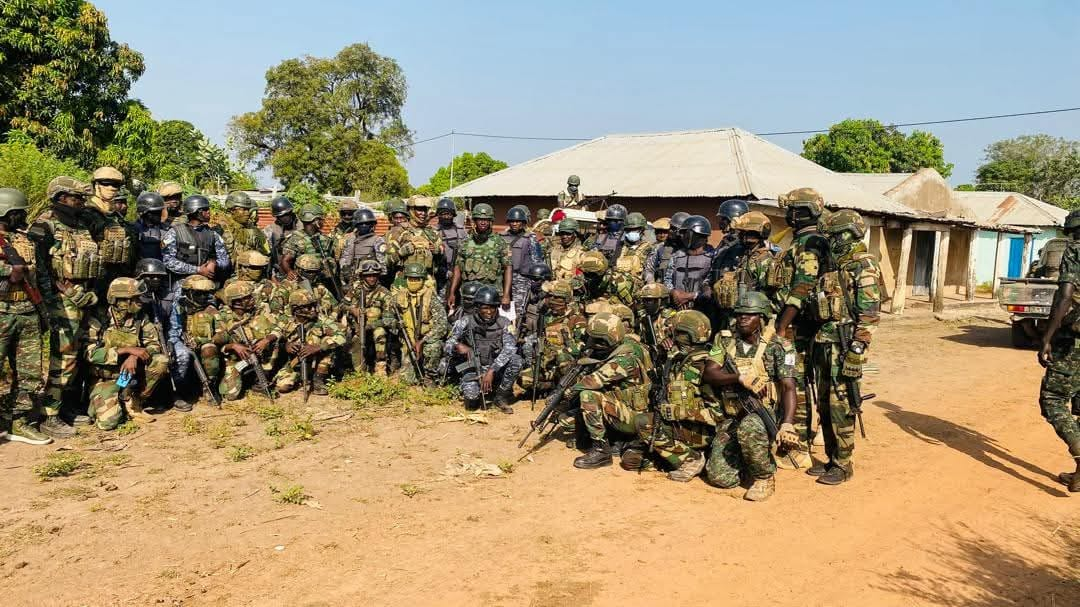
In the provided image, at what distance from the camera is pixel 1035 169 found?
49062 millimetres

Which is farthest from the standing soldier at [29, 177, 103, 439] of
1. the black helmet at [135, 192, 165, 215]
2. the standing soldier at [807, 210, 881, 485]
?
the standing soldier at [807, 210, 881, 485]

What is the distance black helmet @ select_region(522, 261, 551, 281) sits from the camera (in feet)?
31.5

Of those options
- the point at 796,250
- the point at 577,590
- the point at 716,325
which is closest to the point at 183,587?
the point at 577,590

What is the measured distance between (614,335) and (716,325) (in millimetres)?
2277

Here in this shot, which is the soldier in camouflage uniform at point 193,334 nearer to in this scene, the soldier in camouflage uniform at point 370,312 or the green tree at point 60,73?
the soldier in camouflage uniform at point 370,312

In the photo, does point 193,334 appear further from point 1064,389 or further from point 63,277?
point 1064,389

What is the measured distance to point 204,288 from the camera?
8.32 meters

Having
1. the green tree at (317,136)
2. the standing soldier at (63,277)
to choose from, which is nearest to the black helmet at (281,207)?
the standing soldier at (63,277)

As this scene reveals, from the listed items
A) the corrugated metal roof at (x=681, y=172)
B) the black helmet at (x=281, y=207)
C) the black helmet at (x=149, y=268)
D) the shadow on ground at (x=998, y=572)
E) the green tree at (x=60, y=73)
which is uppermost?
the green tree at (x=60, y=73)

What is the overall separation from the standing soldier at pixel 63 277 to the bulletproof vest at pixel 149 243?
0.93m

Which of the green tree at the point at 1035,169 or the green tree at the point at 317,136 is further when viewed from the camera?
the green tree at the point at 1035,169

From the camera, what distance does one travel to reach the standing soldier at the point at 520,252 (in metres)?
9.74

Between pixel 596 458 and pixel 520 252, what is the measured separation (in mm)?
3973

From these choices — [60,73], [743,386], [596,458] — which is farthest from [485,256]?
[60,73]
